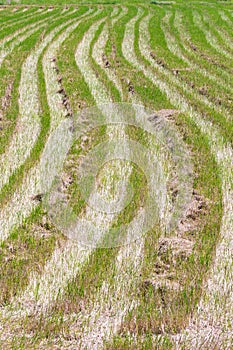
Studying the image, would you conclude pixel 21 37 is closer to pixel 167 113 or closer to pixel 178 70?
pixel 178 70

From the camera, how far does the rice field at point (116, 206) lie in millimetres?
2869

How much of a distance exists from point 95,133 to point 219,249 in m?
2.98

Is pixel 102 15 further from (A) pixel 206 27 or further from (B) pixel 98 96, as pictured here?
(B) pixel 98 96

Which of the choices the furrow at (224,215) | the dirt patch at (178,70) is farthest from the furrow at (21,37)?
the furrow at (224,215)

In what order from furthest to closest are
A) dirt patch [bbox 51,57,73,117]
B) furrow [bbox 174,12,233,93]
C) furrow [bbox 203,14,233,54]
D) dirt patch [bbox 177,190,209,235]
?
furrow [bbox 203,14,233,54] → furrow [bbox 174,12,233,93] → dirt patch [bbox 51,57,73,117] → dirt patch [bbox 177,190,209,235]

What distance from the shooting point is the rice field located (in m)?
2.87

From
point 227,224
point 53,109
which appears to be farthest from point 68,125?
point 227,224

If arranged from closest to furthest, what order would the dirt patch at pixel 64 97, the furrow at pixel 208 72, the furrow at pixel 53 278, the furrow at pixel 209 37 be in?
the furrow at pixel 53 278
the dirt patch at pixel 64 97
the furrow at pixel 208 72
the furrow at pixel 209 37

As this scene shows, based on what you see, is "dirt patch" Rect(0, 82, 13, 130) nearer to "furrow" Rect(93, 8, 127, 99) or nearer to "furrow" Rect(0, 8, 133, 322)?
"furrow" Rect(93, 8, 127, 99)

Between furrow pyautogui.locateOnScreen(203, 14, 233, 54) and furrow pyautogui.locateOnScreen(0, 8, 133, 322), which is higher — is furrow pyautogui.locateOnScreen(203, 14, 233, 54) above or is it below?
above

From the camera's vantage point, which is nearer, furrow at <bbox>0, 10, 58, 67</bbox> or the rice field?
the rice field

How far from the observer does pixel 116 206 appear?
435 cm

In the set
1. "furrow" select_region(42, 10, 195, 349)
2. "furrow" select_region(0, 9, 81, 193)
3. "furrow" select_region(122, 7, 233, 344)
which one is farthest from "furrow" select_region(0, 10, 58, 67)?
"furrow" select_region(42, 10, 195, 349)

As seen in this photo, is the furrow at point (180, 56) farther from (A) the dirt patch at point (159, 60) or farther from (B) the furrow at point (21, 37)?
(B) the furrow at point (21, 37)
